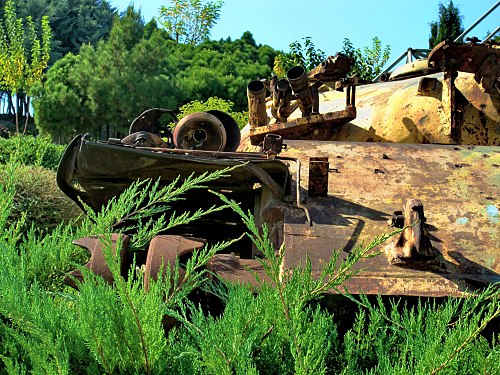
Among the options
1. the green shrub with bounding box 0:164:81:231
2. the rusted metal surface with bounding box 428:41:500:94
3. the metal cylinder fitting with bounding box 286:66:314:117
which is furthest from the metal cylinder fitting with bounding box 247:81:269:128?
the green shrub with bounding box 0:164:81:231

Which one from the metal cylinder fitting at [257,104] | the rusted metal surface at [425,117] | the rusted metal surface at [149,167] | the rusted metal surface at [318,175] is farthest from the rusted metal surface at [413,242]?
the metal cylinder fitting at [257,104]

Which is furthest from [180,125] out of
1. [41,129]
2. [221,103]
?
[41,129]

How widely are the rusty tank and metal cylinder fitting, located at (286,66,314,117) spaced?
0.01 meters

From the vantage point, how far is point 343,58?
22.1 ft

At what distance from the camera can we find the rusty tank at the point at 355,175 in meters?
3.46

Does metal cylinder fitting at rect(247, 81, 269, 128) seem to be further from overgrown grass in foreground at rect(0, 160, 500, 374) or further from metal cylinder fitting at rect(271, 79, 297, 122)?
overgrown grass in foreground at rect(0, 160, 500, 374)

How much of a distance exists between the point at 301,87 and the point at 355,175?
138 cm

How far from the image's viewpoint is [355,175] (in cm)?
442

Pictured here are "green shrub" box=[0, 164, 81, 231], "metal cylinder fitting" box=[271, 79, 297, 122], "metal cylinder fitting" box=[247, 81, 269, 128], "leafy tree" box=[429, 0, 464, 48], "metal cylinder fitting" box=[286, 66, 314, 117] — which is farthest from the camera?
"leafy tree" box=[429, 0, 464, 48]

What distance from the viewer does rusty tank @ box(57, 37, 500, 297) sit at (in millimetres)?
3455

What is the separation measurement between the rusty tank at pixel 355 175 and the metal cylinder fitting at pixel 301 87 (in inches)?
0.4

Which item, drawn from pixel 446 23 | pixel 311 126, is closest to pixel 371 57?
pixel 446 23

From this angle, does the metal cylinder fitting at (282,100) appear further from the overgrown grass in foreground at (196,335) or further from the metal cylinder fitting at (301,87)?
the overgrown grass in foreground at (196,335)

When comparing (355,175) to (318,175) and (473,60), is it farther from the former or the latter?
(473,60)
